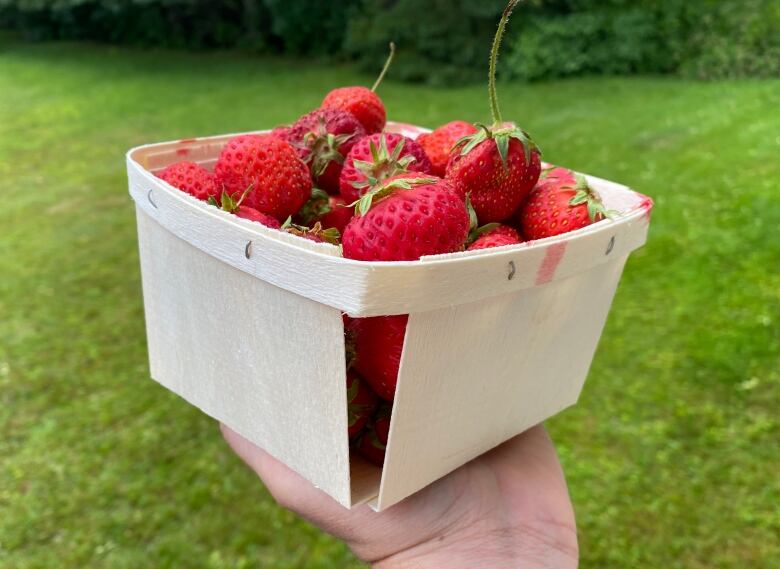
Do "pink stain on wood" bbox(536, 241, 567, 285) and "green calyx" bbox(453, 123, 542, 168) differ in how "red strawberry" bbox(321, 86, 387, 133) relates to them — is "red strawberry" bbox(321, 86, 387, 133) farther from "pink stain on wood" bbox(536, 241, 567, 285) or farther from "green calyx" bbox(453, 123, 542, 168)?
"pink stain on wood" bbox(536, 241, 567, 285)

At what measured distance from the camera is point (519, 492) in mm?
949

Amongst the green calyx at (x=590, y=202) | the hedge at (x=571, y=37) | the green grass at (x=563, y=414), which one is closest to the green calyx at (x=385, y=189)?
the green calyx at (x=590, y=202)

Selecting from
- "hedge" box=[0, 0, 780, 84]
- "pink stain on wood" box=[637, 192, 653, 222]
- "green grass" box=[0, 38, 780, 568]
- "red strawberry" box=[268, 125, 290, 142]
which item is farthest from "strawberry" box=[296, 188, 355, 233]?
"hedge" box=[0, 0, 780, 84]

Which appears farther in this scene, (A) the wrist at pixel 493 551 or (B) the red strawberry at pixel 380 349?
(A) the wrist at pixel 493 551

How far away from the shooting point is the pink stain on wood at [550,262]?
0.77 metres

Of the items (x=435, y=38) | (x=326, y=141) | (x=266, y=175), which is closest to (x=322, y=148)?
(x=326, y=141)

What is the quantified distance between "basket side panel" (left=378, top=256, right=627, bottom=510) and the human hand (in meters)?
0.05

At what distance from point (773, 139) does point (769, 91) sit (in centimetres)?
218

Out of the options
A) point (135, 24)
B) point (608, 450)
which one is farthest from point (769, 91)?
point (135, 24)

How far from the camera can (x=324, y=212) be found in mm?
971

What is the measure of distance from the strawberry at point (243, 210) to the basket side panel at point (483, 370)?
0.27 meters

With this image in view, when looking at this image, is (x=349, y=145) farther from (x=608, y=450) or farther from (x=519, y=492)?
(x=608, y=450)

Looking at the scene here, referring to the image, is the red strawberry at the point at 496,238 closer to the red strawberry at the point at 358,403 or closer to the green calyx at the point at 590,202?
the green calyx at the point at 590,202

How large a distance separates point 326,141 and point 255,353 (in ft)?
1.15
